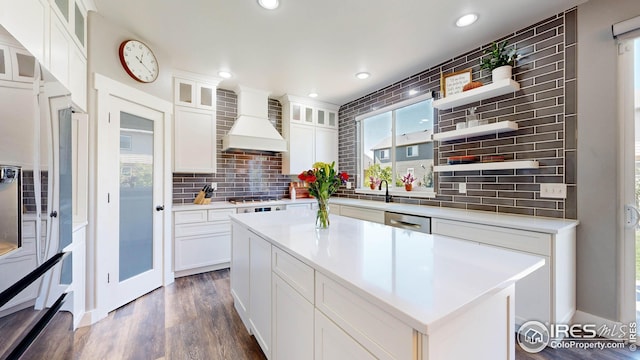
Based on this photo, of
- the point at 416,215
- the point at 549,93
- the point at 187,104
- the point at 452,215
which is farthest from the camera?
the point at 187,104

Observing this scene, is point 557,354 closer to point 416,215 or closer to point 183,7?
point 416,215

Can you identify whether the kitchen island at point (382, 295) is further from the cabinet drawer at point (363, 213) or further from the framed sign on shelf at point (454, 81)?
the framed sign on shelf at point (454, 81)

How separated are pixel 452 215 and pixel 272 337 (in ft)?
6.13

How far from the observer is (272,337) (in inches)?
59.1

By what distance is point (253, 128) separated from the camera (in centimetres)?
384

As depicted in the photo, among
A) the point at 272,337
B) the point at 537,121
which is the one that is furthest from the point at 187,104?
the point at 537,121

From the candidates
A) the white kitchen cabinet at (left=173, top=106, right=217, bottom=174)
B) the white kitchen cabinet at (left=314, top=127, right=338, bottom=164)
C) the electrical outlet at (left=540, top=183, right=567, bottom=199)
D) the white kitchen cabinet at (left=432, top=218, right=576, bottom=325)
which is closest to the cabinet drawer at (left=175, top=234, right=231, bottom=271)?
the white kitchen cabinet at (left=173, top=106, right=217, bottom=174)

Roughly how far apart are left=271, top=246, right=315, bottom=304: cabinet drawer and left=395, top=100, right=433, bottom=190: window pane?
2.54 metres

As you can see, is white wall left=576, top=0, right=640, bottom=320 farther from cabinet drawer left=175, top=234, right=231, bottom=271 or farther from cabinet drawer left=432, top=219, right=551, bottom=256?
cabinet drawer left=175, top=234, right=231, bottom=271

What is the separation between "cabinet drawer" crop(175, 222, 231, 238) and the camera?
3130 millimetres

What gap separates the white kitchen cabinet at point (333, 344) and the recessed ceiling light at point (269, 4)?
2.18 m

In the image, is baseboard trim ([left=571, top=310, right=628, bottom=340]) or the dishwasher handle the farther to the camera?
the dishwasher handle

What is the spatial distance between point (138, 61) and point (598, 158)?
4.07 metres

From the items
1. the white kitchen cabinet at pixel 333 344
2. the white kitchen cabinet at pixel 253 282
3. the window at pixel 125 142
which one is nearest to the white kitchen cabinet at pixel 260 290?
the white kitchen cabinet at pixel 253 282
